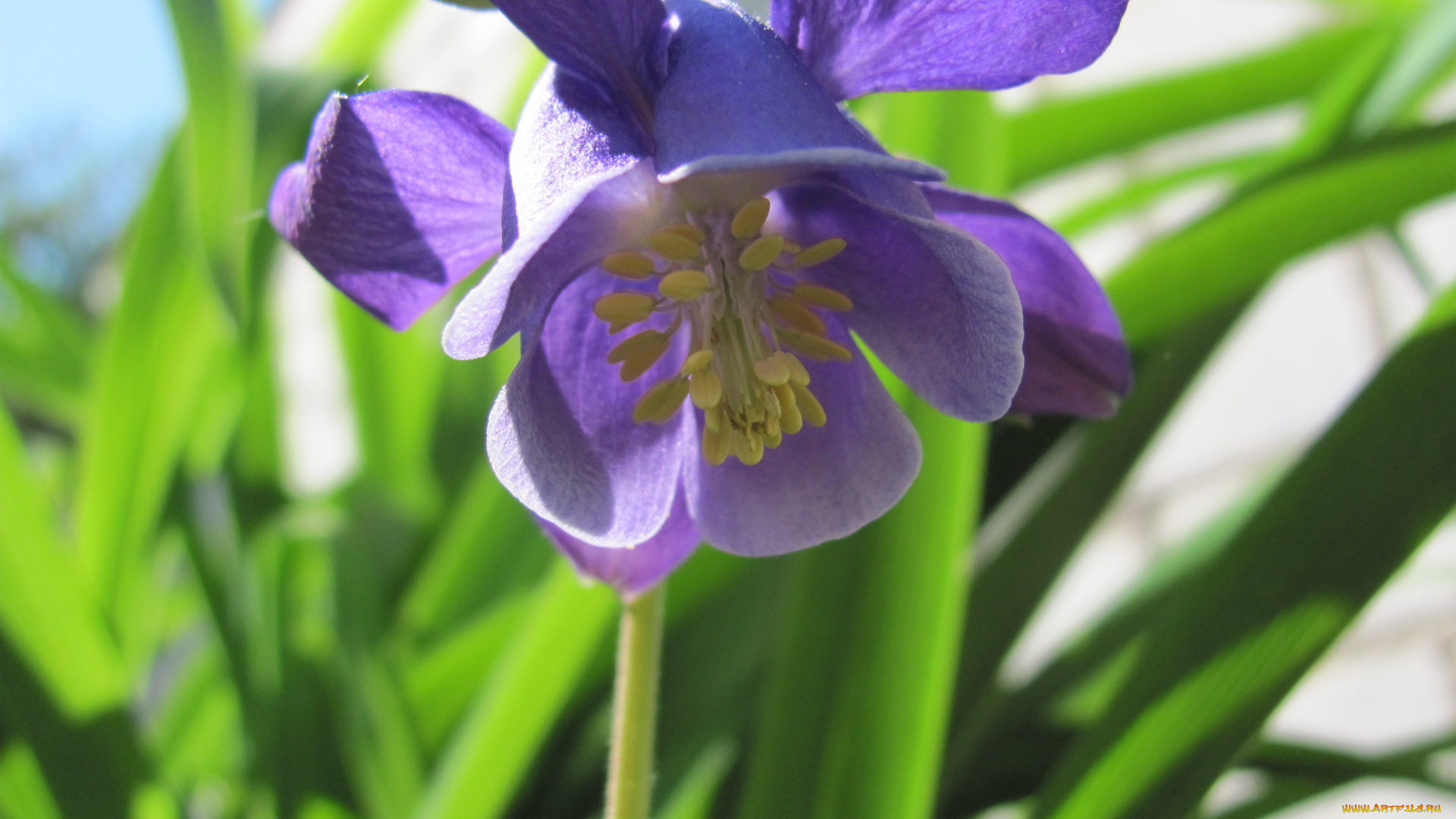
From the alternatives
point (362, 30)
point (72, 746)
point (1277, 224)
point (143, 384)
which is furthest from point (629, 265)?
point (362, 30)

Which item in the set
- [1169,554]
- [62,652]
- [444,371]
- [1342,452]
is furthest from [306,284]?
[1342,452]

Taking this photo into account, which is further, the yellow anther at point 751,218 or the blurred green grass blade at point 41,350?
the blurred green grass blade at point 41,350

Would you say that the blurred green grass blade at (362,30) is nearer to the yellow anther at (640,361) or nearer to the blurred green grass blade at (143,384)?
the blurred green grass blade at (143,384)

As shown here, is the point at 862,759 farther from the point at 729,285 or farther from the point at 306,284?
the point at 306,284

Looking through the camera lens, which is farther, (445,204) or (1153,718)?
(1153,718)

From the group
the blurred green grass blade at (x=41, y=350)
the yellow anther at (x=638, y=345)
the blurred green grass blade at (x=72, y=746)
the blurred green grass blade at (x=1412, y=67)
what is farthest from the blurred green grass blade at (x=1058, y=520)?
the blurred green grass blade at (x=41, y=350)

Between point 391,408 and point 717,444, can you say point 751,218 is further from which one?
point 391,408
